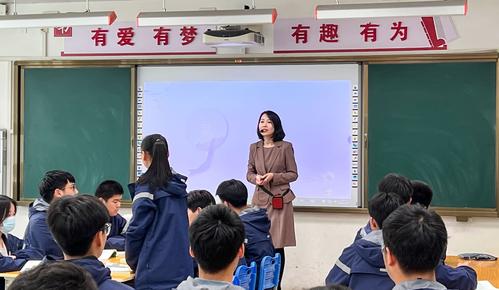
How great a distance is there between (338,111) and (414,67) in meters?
0.78

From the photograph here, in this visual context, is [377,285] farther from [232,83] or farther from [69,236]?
[232,83]

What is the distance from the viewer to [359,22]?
593 centimetres

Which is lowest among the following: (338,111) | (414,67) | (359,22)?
(338,111)

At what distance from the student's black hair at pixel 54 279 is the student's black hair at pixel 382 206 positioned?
1.84 m

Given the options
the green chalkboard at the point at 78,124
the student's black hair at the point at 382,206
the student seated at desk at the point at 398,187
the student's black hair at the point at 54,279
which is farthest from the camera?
the green chalkboard at the point at 78,124

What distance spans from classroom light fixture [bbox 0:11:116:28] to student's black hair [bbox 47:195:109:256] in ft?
11.3

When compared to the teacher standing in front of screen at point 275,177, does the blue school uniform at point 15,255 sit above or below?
below

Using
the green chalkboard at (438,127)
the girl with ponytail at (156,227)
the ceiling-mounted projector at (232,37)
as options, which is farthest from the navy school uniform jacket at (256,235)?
the ceiling-mounted projector at (232,37)

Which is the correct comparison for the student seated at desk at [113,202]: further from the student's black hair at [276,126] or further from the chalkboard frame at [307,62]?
the chalkboard frame at [307,62]

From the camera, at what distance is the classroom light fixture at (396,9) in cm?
473

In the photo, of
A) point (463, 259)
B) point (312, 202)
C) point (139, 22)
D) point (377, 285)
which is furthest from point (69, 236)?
point (312, 202)

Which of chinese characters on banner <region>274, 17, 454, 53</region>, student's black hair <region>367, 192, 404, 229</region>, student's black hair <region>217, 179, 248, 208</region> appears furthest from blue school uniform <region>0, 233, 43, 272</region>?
chinese characters on banner <region>274, 17, 454, 53</region>

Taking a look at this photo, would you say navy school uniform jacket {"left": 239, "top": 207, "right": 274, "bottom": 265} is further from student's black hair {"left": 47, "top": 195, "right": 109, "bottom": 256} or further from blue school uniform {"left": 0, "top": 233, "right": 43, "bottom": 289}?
student's black hair {"left": 47, "top": 195, "right": 109, "bottom": 256}

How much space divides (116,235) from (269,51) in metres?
2.37
